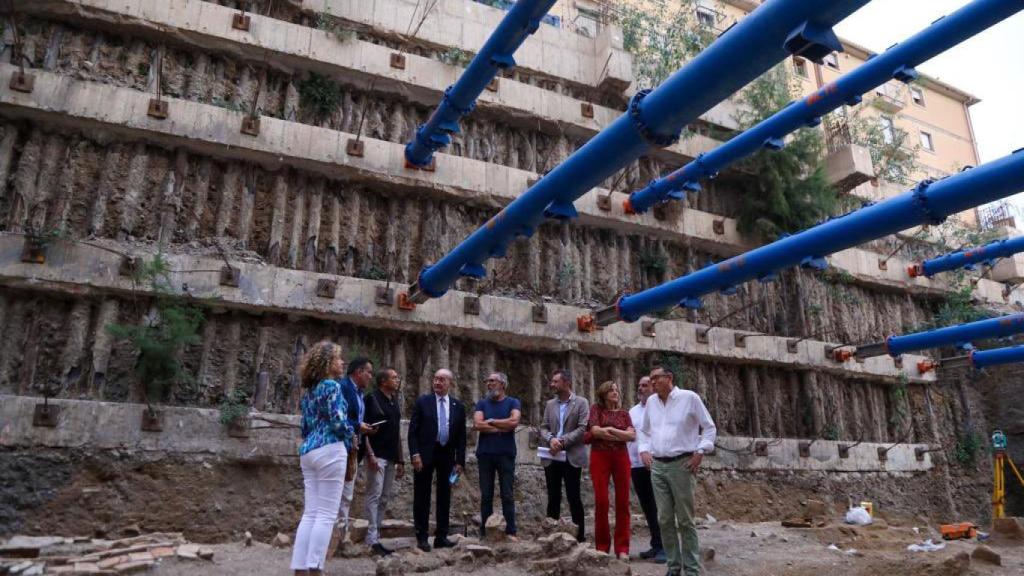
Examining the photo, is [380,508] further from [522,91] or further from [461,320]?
[522,91]

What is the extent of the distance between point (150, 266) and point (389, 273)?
3321mm

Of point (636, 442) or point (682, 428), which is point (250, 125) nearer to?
point (636, 442)

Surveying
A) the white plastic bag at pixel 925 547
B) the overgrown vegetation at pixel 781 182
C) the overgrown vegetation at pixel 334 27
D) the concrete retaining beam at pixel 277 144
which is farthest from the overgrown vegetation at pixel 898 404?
the overgrown vegetation at pixel 334 27

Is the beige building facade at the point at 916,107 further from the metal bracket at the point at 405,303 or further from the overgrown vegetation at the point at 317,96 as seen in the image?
the metal bracket at the point at 405,303

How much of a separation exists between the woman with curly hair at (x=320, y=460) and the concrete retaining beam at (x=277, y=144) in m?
5.95

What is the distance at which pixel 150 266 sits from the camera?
8977 millimetres

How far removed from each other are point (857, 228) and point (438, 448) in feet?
17.3

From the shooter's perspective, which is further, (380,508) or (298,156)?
(298,156)

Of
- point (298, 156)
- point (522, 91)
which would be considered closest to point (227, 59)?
point (298, 156)

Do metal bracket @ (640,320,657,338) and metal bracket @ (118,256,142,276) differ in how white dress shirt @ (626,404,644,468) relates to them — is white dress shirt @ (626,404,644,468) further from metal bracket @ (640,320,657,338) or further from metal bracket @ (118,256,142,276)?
metal bracket @ (118,256,142,276)

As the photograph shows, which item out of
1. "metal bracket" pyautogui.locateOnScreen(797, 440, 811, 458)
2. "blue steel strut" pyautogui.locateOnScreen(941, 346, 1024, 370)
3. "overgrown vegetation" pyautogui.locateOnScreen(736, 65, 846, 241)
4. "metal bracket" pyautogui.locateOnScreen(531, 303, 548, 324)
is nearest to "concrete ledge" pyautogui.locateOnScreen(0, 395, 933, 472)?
"metal bracket" pyautogui.locateOnScreen(531, 303, 548, 324)

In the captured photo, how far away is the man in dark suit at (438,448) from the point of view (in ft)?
25.0

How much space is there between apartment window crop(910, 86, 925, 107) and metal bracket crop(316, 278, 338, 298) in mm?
27179

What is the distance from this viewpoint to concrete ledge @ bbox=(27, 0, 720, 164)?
401 inches
